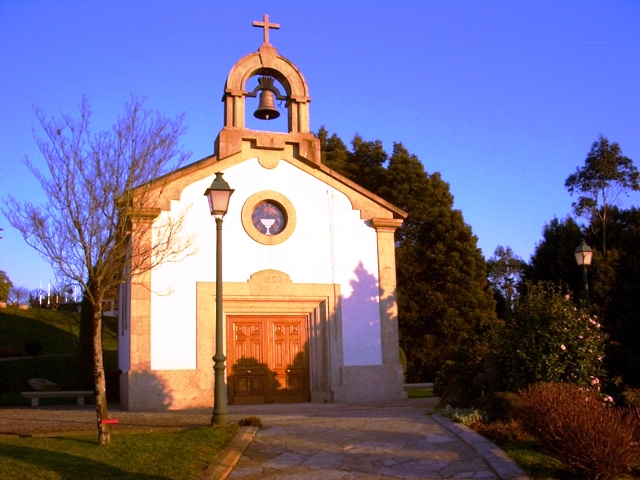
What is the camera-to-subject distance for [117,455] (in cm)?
868

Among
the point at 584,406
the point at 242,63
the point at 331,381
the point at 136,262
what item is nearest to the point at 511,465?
the point at 584,406

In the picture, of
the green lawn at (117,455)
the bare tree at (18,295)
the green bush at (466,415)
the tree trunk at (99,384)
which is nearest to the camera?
the green lawn at (117,455)

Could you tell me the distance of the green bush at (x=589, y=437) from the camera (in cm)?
722

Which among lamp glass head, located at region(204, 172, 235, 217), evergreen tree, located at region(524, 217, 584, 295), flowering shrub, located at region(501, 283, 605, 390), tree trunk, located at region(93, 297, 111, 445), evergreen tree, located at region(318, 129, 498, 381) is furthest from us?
evergreen tree, located at region(318, 129, 498, 381)

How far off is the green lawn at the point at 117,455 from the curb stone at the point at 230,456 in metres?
0.10

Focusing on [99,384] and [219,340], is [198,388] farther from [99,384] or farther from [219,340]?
[99,384]

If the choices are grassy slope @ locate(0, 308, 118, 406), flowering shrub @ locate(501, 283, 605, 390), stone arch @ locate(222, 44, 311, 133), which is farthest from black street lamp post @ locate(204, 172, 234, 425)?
grassy slope @ locate(0, 308, 118, 406)

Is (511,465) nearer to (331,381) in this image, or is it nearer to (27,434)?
(27,434)

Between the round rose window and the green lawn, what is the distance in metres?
7.16

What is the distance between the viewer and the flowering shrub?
1116cm

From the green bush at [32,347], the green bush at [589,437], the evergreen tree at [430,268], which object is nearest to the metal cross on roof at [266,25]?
the green bush at [589,437]

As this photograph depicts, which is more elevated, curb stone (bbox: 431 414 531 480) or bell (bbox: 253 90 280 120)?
bell (bbox: 253 90 280 120)

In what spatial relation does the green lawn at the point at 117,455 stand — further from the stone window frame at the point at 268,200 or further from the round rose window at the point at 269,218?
the round rose window at the point at 269,218

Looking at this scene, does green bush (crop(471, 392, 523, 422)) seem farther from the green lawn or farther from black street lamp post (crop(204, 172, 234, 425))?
black street lamp post (crop(204, 172, 234, 425))
